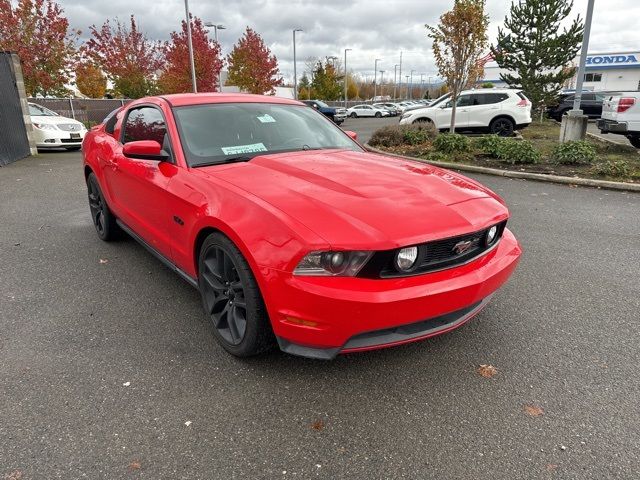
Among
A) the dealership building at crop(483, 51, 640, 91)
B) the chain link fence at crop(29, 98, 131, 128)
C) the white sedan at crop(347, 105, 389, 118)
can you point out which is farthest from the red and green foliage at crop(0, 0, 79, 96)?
the dealership building at crop(483, 51, 640, 91)

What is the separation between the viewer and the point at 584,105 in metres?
25.3

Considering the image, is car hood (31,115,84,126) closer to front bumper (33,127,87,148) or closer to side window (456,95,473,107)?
front bumper (33,127,87,148)

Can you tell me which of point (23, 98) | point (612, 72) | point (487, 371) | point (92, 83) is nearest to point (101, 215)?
point (487, 371)

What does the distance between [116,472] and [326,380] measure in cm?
114

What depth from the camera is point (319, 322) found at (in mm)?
2225

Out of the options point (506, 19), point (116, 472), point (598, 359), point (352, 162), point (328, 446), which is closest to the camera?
point (116, 472)

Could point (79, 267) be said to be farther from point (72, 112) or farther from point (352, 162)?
point (72, 112)

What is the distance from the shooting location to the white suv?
15750mm

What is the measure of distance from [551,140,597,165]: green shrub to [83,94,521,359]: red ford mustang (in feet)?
24.2

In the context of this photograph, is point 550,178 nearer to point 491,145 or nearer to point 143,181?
point 491,145

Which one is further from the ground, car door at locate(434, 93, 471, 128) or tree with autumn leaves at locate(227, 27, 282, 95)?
tree with autumn leaves at locate(227, 27, 282, 95)

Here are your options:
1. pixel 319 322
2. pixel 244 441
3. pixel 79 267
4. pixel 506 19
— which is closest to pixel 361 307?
pixel 319 322

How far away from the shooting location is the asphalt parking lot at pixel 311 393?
205cm

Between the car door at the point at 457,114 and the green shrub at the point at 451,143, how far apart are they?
5413 mm
